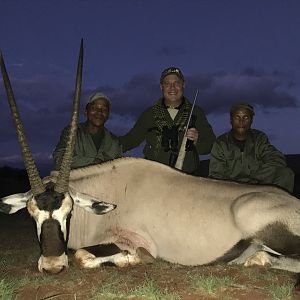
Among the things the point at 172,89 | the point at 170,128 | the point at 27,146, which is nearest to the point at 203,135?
the point at 170,128

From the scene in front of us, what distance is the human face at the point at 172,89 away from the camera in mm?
6805

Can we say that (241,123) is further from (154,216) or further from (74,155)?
(154,216)

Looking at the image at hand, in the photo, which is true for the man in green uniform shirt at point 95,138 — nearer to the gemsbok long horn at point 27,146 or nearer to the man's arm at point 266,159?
the gemsbok long horn at point 27,146

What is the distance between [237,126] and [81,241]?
268cm

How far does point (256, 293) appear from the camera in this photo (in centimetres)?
325

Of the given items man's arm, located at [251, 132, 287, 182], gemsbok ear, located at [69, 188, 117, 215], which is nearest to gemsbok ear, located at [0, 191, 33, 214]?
gemsbok ear, located at [69, 188, 117, 215]

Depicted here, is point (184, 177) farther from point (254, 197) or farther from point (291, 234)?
point (291, 234)

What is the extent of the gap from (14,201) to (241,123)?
3.20 metres

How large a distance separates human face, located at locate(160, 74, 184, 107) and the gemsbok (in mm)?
2099

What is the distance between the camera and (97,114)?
6480mm

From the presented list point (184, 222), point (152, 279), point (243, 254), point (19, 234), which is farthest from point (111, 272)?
point (19, 234)

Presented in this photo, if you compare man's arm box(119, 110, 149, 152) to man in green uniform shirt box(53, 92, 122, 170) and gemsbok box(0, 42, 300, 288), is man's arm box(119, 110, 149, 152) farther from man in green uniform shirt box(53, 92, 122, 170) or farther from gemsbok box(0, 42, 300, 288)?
gemsbok box(0, 42, 300, 288)

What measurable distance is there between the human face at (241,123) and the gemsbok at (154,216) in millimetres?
1752

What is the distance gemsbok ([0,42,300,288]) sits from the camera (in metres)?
4.05
